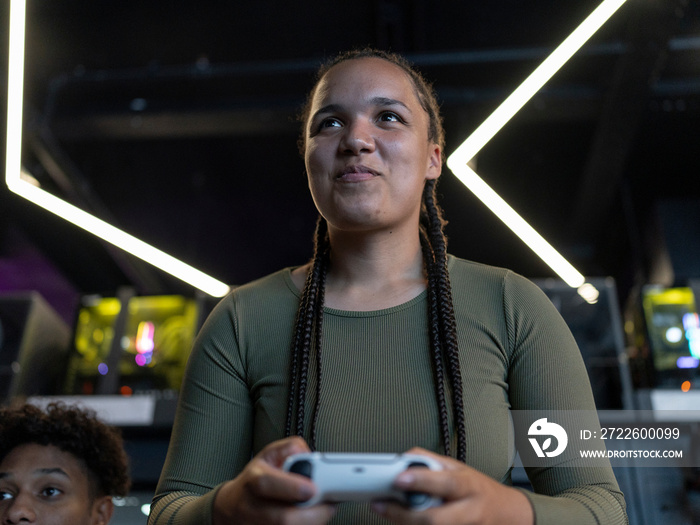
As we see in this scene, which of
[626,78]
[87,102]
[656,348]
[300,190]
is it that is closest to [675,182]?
[626,78]

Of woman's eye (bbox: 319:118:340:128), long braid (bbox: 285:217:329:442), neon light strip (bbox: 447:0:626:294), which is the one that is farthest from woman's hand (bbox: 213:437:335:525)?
neon light strip (bbox: 447:0:626:294)

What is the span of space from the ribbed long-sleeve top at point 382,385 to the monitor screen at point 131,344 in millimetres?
2805

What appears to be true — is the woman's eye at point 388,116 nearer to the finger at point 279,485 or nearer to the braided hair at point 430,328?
the braided hair at point 430,328

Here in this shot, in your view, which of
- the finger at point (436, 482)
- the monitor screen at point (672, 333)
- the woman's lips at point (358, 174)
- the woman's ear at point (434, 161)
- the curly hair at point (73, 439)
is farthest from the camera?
the monitor screen at point (672, 333)

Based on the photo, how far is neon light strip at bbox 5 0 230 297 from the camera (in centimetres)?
242

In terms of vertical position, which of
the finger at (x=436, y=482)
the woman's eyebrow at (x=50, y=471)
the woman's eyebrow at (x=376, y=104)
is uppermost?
the woman's eyebrow at (x=376, y=104)

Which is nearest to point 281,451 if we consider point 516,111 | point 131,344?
point 516,111

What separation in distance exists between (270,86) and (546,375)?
3712 mm

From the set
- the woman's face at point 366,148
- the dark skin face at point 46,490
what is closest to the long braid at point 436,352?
the woman's face at point 366,148

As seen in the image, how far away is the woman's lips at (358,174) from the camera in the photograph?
1.06 metres

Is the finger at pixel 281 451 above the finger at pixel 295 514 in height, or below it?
above

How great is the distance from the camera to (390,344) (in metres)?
1.02

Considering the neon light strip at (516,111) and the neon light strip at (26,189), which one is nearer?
the neon light strip at (516,111)

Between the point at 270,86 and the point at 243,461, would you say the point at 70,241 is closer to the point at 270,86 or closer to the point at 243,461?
the point at 270,86
